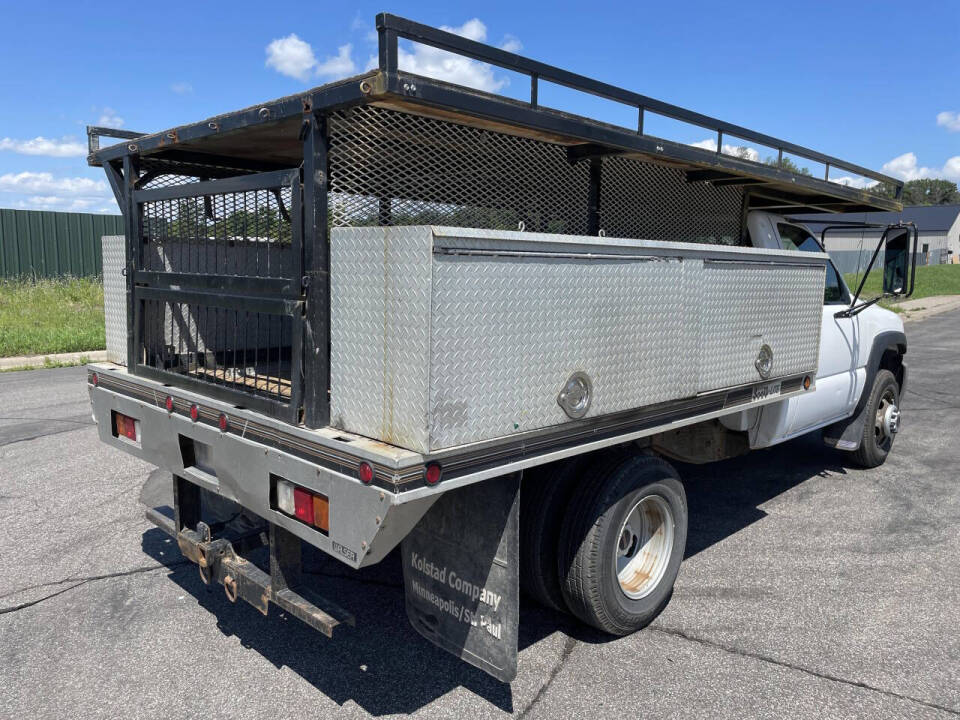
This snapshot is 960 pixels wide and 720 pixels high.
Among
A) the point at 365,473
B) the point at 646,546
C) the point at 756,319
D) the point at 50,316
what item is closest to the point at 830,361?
the point at 756,319

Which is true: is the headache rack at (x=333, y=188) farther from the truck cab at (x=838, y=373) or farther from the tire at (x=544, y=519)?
the tire at (x=544, y=519)

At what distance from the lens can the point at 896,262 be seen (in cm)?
538

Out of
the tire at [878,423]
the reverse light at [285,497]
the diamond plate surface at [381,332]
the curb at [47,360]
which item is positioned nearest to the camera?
the diamond plate surface at [381,332]

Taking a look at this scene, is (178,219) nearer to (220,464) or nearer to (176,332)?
(176,332)

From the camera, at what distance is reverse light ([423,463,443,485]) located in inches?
98.7

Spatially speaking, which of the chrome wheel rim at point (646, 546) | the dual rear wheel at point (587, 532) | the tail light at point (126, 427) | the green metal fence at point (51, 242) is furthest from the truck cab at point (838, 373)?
the green metal fence at point (51, 242)

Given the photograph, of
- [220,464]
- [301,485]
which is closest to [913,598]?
[301,485]

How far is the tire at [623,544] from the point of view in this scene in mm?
3387

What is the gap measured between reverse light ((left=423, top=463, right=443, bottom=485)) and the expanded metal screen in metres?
1.16

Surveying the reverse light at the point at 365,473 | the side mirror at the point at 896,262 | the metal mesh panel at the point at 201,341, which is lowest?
the reverse light at the point at 365,473

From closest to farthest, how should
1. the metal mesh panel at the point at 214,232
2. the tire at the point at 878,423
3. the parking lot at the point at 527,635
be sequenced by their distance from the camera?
the parking lot at the point at 527,635
the metal mesh panel at the point at 214,232
the tire at the point at 878,423

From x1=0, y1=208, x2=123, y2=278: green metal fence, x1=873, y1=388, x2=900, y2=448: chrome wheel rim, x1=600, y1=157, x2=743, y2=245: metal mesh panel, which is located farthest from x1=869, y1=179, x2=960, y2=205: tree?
x1=600, y1=157, x2=743, y2=245: metal mesh panel

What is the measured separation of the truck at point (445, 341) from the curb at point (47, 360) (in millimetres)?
9131

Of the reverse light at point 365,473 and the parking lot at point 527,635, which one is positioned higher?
the reverse light at point 365,473
